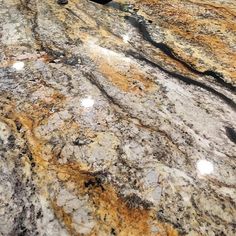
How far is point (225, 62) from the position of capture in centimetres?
573

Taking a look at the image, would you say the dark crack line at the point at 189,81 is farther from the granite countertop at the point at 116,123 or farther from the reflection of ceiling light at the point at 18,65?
the reflection of ceiling light at the point at 18,65

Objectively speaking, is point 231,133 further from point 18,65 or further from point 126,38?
point 18,65

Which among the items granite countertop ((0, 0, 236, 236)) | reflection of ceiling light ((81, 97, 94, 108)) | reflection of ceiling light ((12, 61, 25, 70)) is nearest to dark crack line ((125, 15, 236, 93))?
granite countertop ((0, 0, 236, 236))

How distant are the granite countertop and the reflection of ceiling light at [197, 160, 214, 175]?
2cm

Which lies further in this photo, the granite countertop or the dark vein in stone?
the dark vein in stone

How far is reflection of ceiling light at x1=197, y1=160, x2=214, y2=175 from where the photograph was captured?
3.99 meters

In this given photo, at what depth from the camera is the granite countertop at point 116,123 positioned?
11.7ft

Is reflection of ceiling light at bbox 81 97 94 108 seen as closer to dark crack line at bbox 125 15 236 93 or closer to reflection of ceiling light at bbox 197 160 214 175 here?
reflection of ceiling light at bbox 197 160 214 175

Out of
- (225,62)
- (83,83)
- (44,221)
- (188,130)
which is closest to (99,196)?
(44,221)

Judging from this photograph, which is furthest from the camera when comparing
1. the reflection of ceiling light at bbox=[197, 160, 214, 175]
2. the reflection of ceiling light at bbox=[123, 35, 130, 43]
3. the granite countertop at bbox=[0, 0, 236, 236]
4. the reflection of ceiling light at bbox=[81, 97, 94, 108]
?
the reflection of ceiling light at bbox=[123, 35, 130, 43]

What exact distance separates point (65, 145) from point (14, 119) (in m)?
0.81

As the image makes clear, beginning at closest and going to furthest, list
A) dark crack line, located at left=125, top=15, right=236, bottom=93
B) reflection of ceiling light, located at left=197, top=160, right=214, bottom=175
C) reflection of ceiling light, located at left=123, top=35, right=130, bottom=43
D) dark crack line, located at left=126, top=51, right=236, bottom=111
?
reflection of ceiling light, located at left=197, top=160, right=214, bottom=175 → dark crack line, located at left=126, top=51, right=236, bottom=111 → dark crack line, located at left=125, top=15, right=236, bottom=93 → reflection of ceiling light, located at left=123, top=35, right=130, bottom=43

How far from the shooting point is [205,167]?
13.3 feet

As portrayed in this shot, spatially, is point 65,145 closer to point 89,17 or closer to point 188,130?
point 188,130
